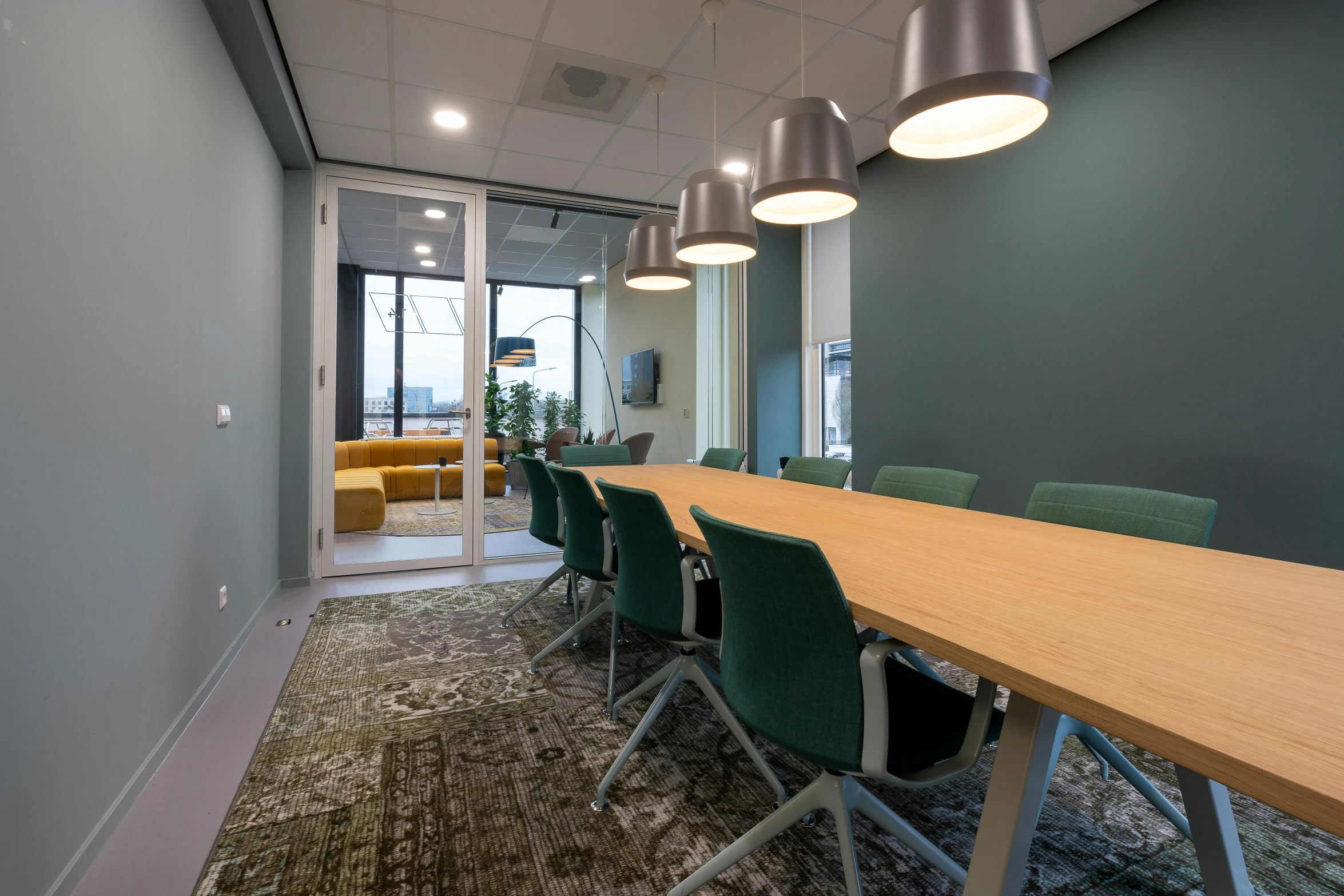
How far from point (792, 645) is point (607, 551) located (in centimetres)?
132

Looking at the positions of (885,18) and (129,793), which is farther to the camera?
(885,18)

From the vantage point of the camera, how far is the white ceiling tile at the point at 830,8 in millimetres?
2914

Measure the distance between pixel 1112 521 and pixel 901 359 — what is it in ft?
8.52

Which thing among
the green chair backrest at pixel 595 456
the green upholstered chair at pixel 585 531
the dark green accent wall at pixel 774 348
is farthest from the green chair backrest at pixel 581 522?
the dark green accent wall at pixel 774 348

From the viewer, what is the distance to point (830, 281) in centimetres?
547

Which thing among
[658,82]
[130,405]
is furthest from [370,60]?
[130,405]

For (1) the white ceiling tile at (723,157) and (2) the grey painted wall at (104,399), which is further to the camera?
(1) the white ceiling tile at (723,157)

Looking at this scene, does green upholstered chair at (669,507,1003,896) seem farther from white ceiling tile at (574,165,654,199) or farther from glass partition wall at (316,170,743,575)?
white ceiling tile at (574,165,654,199)

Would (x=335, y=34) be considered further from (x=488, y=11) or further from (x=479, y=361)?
(x=479, y=361)

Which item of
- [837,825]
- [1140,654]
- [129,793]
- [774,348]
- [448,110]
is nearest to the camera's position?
[1140,654]

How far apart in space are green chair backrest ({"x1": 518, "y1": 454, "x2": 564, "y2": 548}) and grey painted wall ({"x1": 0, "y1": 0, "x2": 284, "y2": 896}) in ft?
4.48

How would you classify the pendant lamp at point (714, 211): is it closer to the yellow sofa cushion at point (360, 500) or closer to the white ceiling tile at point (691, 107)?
the white ceiling tile at point (691, 107)

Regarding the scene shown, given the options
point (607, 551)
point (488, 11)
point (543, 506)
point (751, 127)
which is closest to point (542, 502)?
point (543, 506)

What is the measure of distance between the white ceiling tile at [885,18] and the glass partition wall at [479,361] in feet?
9.24
